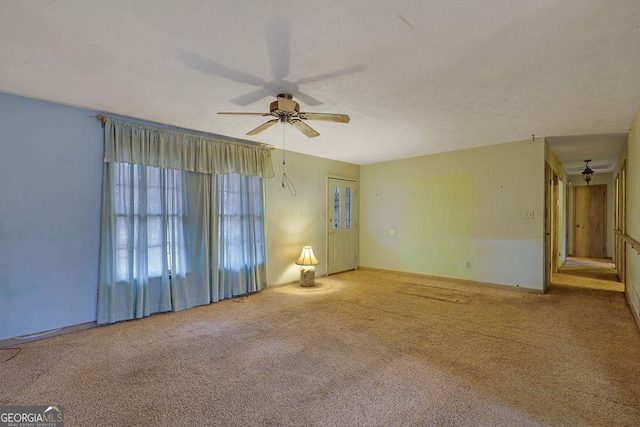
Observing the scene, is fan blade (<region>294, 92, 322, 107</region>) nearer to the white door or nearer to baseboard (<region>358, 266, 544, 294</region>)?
the white door

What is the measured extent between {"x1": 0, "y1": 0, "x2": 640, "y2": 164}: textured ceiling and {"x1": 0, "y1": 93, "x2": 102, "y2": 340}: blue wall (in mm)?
272

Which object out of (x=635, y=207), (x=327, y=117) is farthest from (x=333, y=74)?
(x=635, y=207)

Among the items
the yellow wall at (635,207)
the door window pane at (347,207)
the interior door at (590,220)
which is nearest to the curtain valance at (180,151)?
the door window pane at (347,207)

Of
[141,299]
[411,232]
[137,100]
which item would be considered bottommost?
[141,299]

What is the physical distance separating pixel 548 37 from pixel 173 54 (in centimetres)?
259

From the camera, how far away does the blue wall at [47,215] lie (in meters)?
2.96

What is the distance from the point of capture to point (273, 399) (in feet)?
6.83

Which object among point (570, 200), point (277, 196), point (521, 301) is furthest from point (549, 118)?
point (570, 200)

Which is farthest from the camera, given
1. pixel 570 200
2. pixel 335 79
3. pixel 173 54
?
pixel 570 200

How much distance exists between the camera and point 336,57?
232cm

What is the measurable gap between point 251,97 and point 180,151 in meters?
1.56

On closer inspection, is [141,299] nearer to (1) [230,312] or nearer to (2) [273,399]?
(1) [230,312]

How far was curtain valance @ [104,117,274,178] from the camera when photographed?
3.55 meters

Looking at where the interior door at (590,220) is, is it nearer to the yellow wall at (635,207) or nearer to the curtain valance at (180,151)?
the yellow wall at (635,207)
